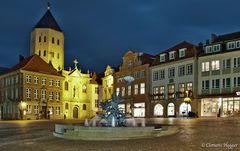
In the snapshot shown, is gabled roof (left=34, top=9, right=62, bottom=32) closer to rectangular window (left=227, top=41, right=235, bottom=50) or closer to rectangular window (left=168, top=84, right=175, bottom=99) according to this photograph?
rectangular window (left=168, top=84, right=175, bottom=99)

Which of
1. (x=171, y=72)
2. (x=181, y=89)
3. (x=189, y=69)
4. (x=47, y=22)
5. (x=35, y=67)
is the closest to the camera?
(x=189, y=69)

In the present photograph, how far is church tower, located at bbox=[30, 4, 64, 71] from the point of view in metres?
88.3

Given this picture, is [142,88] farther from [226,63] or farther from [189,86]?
[226,63]

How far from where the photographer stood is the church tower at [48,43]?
88312mm

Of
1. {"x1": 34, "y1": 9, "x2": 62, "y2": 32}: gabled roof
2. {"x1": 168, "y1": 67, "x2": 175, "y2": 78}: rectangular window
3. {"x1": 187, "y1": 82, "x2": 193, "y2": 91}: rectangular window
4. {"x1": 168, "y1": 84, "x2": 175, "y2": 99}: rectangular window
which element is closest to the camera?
{"x1": 187, "y1": 82, "x2": 193, "y2": 91}: rectangular window

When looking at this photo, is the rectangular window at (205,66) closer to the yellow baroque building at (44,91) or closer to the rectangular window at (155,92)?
the rectangular window at (155,92)

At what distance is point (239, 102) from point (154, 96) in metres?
16.3

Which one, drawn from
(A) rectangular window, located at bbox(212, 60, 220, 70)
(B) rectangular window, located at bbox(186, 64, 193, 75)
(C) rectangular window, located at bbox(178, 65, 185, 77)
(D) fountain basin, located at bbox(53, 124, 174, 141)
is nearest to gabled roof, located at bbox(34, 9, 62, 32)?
(C) rectangular window, located at bbox(178, 65, 185, 77)

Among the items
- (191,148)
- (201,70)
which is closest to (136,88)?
(201,70)

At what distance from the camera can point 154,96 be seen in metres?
58.0

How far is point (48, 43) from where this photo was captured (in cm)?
8844

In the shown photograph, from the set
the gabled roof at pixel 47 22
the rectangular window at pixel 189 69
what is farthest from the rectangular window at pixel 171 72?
the gabled roof at pixel 47 22

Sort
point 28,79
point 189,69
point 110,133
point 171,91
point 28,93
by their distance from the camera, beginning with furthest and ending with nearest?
point 28,79
point 28,93
point 171,91
point 189,69
point 110,133

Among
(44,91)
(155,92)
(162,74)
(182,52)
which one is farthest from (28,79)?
(182,52)
